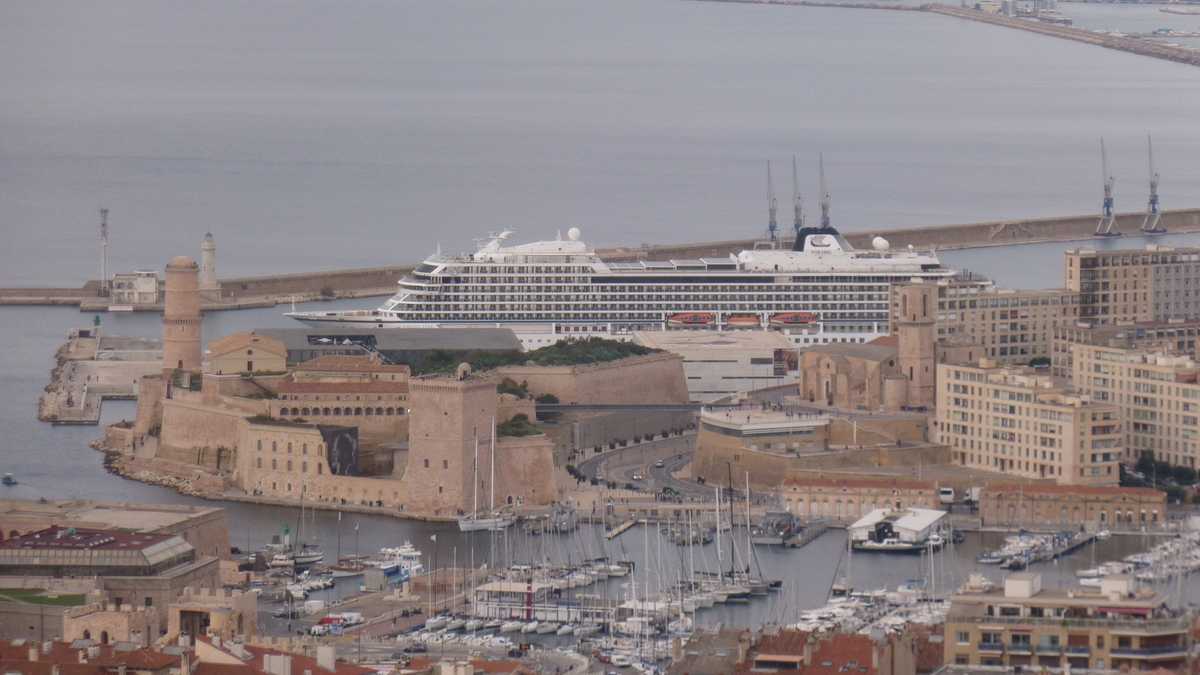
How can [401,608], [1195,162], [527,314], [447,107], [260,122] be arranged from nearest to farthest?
[401,608] → [527,314] → [1195,162] → [260,122] → [447,107]

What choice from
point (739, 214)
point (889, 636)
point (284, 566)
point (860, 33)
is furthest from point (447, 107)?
point (889, 636)

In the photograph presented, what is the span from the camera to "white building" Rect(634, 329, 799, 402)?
1881 inches

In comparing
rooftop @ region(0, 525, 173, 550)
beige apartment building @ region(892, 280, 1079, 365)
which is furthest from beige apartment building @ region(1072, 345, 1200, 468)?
rooftop @ region(0, 525, 173, 550)

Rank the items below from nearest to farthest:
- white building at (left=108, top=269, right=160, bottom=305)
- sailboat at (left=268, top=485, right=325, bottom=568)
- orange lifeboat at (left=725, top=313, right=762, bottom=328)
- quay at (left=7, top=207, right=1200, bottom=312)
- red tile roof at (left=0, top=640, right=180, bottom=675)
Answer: red tile roof at (left=0, top=640, right=180, bottom=675) < sailboat at (left=268, top=485, right=325, bottom=568) < orange lifeboat at (left=725, top=313, right=762, bottom=328) < white building at (left=108, top=269, right=160, bottom=305) < quay at (left=7, top=207, right=1200, bottom=312)

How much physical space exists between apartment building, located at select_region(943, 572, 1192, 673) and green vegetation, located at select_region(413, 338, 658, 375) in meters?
23.5

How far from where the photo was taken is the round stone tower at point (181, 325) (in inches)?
1772

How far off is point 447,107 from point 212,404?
282ft

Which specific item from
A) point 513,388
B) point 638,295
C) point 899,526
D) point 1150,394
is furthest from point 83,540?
point 638,295

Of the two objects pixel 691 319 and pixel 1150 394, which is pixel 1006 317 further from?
pixel 691 319

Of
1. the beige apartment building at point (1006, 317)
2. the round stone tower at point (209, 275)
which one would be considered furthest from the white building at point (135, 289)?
the beige apartment building at point (1006, 317)

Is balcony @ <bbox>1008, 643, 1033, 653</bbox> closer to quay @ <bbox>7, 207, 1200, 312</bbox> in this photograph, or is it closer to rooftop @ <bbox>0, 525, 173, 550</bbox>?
rooftop @ <bbox>0, 525, 173, 550</bbox>

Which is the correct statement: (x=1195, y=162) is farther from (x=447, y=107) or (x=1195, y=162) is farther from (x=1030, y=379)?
(x=1030, y=379)

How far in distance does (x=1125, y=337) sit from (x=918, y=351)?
2.72 metres

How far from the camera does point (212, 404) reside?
4269 centimetres
